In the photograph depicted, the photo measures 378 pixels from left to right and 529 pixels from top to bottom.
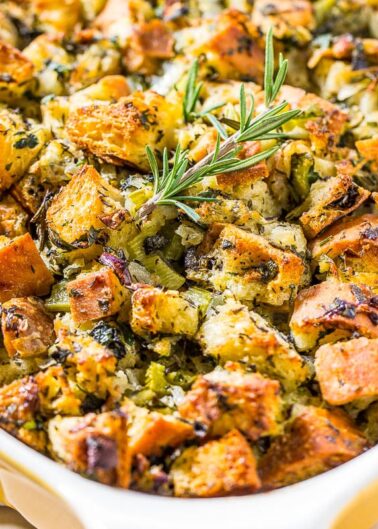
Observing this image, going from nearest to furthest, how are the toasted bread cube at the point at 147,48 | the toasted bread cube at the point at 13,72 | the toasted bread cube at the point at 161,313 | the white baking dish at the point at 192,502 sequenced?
the white baking dish at the point at 192,502 → the toasted bread cube at the point at 161,313 → the toasted bread cube at the point at 13,72 → the toasted bread cube at the point at 147,48

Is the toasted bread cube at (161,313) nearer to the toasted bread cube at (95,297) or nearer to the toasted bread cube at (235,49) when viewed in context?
the toasted bread cube at (95,297)

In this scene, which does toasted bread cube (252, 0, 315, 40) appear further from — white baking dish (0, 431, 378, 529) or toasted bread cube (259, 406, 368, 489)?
white baking dish (0, 431, 378, 529)

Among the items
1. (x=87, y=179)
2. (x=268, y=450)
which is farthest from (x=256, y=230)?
(x=268, y=450)

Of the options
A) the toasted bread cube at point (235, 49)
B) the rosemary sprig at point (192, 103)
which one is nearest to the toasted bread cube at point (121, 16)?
the toasted bread cube at point (235, 49)

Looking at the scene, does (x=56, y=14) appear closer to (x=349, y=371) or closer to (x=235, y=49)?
(x=235, y=49)

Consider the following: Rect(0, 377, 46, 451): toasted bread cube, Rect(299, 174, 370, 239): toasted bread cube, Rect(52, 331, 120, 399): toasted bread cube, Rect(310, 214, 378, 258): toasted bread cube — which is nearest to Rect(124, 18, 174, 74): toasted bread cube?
Rect(299, 174, 370, 239): toasted bread cube

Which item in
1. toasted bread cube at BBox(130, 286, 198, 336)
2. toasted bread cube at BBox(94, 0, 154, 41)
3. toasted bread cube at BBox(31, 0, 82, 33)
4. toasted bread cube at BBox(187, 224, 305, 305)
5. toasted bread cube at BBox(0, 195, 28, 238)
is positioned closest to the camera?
toasted bread cube at BBox(130, 286, 198, 336)

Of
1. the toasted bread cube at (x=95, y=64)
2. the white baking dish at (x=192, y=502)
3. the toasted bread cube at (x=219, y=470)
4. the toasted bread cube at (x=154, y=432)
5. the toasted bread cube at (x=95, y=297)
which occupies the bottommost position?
the white baking dish at (x=192, y=502)

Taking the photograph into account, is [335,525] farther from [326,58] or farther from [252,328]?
[326,58]
